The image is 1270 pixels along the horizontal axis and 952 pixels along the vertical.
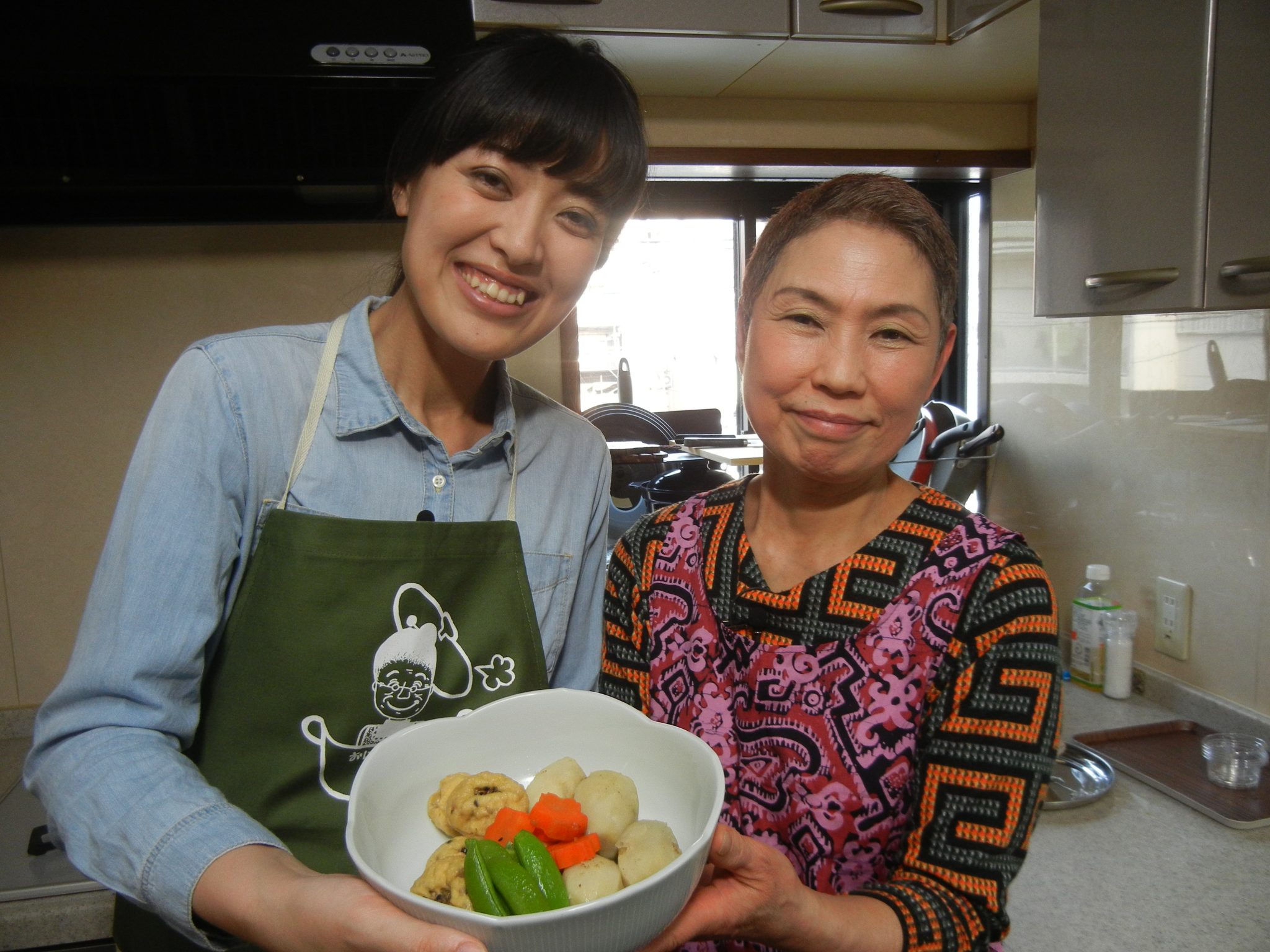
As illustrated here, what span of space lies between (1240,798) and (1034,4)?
131cm

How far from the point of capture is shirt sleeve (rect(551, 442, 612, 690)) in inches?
43.9

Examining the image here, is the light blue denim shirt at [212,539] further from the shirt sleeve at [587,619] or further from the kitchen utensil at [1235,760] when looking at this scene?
the kitchen utensil at [1235,760]

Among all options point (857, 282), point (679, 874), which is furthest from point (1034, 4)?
point (679, 874)

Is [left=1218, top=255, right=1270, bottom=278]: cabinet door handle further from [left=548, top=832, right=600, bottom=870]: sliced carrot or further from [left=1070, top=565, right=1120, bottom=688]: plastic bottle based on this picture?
[left=548, top=832, right=600, bottom=870]: sliced carrot

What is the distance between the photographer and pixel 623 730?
797 millimetres

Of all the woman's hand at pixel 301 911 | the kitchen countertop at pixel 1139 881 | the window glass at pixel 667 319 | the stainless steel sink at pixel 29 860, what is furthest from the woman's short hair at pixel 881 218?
the stainless steel sink at pixel 29 860

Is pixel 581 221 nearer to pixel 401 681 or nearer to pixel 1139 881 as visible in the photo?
pixel 401 681

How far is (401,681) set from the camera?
3.06 ft

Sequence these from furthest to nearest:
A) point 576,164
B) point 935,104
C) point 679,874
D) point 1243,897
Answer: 1. point 935,104
2. point 1243,897
3. point 576,164
4. point 679,874

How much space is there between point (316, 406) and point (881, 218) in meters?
0.60

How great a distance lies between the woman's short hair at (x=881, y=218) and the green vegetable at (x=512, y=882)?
22.7 inches

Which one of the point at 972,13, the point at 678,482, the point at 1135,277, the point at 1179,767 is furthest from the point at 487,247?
the point at 1179,767

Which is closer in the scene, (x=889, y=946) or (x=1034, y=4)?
(x=889, y=946)

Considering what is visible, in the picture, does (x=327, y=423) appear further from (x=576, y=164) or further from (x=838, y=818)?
(x=838, y=818)
